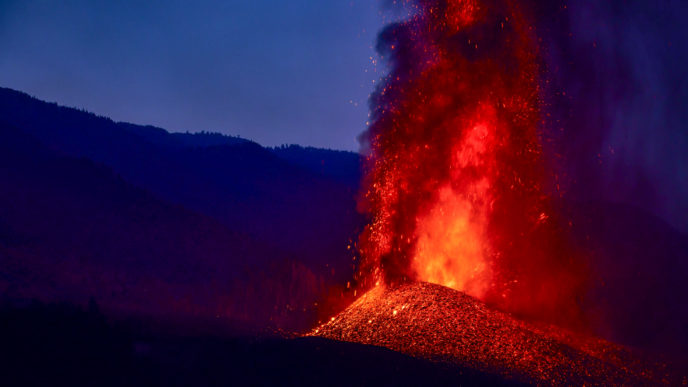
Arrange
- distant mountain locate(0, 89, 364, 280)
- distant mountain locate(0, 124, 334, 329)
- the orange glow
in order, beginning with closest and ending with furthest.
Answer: the orange glow < distant mountain locate(0, 124, 334, 329) < distant mountain locate(0, 89, 364, 280)

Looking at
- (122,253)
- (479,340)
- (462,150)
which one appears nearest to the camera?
(479,340)

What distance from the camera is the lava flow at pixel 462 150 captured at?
59.1 ft

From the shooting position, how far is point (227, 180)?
5828 cm

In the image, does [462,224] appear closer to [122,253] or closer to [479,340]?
[479,340]

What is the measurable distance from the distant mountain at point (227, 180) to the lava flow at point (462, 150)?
66.8ft

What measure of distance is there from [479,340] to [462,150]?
7376 millimetres

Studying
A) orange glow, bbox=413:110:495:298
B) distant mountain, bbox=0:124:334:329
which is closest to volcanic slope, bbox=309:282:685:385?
orange glow, bbox=413:110:495:298

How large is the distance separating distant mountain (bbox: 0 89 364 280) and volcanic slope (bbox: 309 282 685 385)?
2394 cm

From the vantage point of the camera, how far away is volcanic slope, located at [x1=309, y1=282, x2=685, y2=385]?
1148 cm

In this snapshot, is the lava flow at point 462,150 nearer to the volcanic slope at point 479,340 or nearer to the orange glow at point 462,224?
the orange glow at point 462,224

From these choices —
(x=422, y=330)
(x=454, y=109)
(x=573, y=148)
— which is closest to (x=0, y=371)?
(x=422, y=330)

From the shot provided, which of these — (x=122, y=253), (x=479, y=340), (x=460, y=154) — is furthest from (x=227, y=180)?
(x=479, y=340)

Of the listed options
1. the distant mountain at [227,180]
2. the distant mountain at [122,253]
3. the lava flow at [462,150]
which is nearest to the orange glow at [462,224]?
the lava flow at [462,150]

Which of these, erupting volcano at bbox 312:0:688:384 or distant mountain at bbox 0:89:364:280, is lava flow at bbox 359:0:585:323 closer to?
erupting volcano at bbox 312:0:688:384
